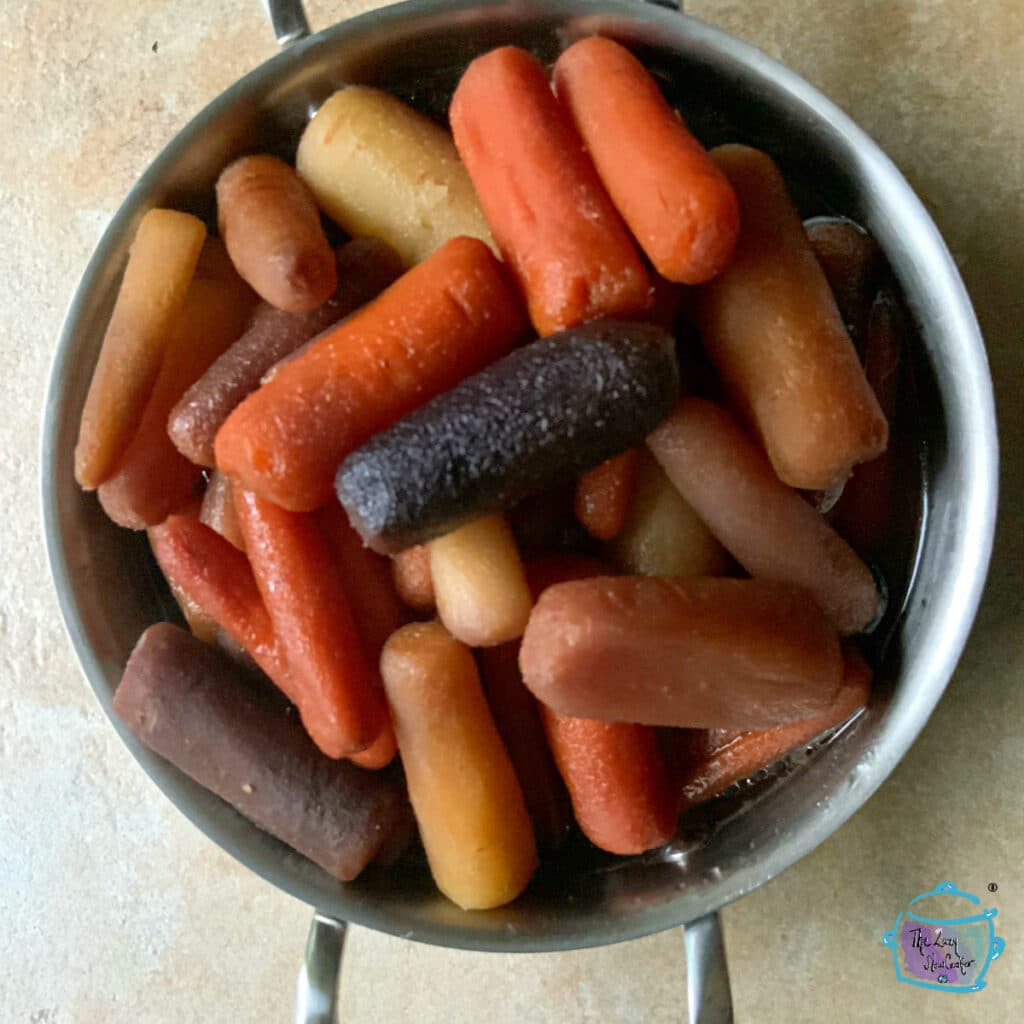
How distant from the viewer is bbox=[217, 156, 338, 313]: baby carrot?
661mm

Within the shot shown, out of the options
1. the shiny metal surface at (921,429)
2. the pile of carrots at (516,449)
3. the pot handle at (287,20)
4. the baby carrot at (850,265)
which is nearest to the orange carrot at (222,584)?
the pile of carrots at (516,449)

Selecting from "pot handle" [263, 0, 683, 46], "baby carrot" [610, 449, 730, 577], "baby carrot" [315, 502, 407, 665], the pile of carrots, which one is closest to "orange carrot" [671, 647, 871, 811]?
the pile of carrots

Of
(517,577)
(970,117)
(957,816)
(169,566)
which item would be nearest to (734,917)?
(957,816)

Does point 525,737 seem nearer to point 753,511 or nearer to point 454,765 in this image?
point 454,765

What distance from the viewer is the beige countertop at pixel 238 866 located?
77cm

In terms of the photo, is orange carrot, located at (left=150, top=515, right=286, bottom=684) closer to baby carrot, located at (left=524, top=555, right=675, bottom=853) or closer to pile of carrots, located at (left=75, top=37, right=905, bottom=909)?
pile of carrots, located at (left=75, top=37, right=905, bottom=909)

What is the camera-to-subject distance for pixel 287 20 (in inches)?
28.0

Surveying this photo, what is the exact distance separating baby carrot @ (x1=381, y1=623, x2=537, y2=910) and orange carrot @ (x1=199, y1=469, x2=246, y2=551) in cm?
14

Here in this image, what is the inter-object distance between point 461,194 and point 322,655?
0.33 metres

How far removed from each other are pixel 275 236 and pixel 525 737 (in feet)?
1.26

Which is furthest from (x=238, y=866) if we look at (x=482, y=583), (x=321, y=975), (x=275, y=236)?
(x=275, y=236)

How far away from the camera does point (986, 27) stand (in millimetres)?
772

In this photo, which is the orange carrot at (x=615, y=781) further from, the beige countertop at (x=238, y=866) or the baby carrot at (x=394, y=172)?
the baby carrot at (x=394, y=172)

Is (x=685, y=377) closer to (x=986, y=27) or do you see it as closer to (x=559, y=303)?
(x=559, y=303)
